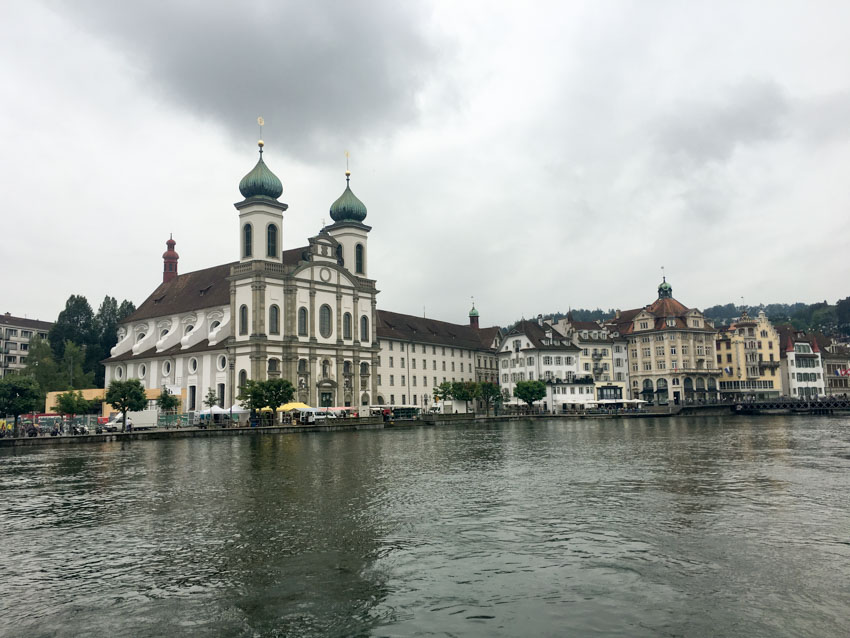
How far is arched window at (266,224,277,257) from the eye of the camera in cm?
8738

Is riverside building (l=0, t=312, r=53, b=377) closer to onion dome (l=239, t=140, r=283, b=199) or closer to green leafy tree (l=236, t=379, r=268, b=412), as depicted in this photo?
onion dome (l=239, t=140, r=283, b=199)

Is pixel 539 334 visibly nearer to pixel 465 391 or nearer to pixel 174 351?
pixel 465 391

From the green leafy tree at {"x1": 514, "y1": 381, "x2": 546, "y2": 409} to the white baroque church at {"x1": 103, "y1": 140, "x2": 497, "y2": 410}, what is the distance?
1844 centimetres

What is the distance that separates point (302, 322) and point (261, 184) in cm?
1692

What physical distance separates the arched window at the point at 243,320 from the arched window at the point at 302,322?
6140mm

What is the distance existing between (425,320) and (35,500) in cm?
9596

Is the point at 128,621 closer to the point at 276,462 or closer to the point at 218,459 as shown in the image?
the point at 276,462

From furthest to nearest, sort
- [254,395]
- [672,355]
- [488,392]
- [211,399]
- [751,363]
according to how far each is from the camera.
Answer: [751,363] < [672,355] < [488,392] < [211,399] < [254,395]

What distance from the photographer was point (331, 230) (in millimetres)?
100750

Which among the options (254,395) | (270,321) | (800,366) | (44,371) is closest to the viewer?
(254,395)

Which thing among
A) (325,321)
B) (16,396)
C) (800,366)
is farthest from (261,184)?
(800,366)

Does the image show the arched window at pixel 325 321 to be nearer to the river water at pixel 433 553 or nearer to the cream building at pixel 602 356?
the cream building at pixel 602 356

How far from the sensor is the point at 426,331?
113125mm

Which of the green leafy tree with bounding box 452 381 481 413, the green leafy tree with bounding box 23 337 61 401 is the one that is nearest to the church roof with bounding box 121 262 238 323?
the green leafy tree with bounding box 23 337 61 401
